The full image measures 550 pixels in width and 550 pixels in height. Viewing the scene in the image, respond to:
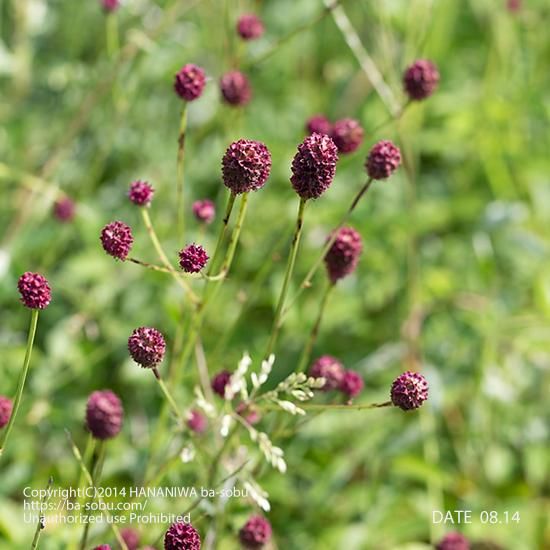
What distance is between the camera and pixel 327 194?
7.32ft

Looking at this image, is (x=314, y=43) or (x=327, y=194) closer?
(x=327, y=194)

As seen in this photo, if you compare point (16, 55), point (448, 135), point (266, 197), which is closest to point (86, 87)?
point (16, 55)

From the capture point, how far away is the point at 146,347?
1.15m

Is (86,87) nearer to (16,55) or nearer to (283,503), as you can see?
(16,55)

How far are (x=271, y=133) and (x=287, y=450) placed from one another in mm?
844

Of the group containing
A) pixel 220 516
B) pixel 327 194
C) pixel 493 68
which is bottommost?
pixel 220 516

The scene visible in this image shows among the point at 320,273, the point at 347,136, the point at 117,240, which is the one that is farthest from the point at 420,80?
the point at 320,273

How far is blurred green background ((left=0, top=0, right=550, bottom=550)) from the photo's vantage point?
76.5 inches

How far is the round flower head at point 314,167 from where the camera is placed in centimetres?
110

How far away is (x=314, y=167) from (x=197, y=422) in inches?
28.8

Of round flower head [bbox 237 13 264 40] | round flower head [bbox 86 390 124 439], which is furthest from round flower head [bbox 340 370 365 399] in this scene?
round flower head [bbox 237 13 264 40]

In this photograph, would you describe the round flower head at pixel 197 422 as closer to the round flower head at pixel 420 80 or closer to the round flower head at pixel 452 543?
the round flower head at pixel 452 543

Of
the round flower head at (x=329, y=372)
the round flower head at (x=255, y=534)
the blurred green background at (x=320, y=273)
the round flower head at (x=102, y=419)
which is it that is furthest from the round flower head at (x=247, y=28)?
the round flower head at (x=255, y=534)

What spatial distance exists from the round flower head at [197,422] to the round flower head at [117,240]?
52 cm
